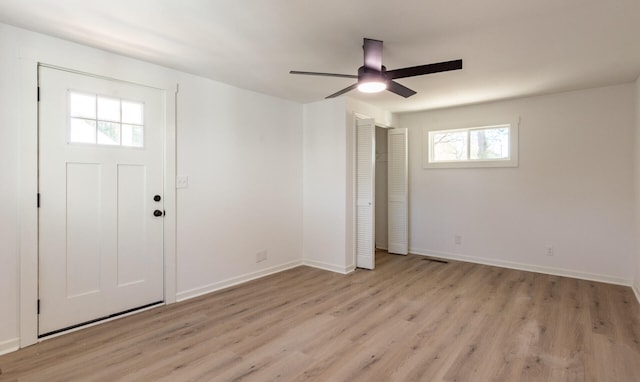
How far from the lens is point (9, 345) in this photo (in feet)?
8.18

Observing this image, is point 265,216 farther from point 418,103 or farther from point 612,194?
point 612,194

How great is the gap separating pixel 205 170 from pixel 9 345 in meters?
2.14

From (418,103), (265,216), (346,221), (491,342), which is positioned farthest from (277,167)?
(491,342)

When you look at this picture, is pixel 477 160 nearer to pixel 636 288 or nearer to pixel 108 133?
pixel 636 288

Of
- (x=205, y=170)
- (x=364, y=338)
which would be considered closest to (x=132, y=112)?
(x=205, y=170)

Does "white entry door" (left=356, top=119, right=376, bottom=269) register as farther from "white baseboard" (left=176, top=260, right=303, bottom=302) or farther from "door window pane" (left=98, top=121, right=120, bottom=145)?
"door window pane" (left=98, top=121, right=120, bottom=145)

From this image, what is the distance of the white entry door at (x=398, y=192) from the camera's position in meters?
5.64

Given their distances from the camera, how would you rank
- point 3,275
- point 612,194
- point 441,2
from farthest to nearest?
point 612,194 → point 3,275 → point 441,2

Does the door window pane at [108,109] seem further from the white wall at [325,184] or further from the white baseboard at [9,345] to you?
the white wall at [325,184]

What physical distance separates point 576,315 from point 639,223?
1492 mm

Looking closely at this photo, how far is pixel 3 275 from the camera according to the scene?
2484 mm

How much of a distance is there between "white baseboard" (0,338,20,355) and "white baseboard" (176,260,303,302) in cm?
127

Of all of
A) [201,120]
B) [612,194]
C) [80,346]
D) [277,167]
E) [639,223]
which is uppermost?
[201,120]

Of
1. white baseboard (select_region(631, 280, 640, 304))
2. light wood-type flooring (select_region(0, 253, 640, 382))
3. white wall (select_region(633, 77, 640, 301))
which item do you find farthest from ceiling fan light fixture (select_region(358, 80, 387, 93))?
white baseboard (select_region(631, 280, 640, 304))
